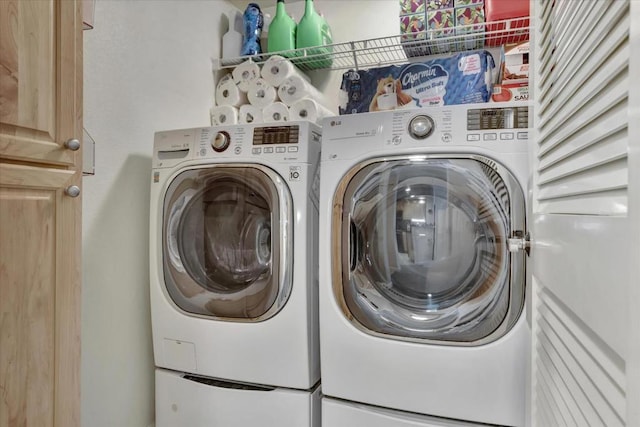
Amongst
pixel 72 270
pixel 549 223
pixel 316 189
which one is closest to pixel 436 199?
pixel 316 189

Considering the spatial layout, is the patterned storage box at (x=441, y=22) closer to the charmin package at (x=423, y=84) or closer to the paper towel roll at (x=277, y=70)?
the charmin package at (x=423, y=84)

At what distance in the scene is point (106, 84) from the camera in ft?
4.88

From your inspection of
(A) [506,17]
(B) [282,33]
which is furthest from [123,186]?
(A) [506,17]

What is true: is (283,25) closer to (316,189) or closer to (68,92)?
(316,189)

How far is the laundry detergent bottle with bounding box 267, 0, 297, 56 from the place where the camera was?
2.00m

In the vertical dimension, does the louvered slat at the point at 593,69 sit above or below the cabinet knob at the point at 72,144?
above

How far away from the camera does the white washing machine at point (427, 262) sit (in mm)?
1138

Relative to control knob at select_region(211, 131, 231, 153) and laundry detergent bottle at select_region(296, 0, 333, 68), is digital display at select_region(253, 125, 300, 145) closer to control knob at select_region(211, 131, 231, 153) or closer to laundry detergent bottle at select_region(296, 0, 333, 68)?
control knob at select_region(211, 131, 231, 153)

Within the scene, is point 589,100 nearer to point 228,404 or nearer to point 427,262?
point 427,262

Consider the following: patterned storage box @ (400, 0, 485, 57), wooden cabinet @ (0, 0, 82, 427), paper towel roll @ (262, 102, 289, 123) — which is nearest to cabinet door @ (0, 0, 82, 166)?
wooden cabinet @ (0, 0, 82, 427)

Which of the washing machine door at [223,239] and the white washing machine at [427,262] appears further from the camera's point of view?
the washing machine door at [223,239]

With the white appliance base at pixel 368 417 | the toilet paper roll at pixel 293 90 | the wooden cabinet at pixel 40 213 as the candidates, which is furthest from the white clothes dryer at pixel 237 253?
the wooden cabinet at pixel 40 213

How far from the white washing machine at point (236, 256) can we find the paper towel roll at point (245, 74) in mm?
558

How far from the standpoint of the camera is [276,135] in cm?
143
